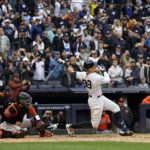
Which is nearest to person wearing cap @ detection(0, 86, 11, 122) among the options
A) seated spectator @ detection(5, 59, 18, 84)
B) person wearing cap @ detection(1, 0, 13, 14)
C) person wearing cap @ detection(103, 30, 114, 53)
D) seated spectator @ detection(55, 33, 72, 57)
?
seated spectator @ detection(5, 59, 18, 84)

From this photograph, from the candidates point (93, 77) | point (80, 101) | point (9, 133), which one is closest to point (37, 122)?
point (9, 133)

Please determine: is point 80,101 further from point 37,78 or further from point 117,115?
point 117,115

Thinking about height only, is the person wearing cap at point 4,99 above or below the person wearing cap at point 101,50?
below

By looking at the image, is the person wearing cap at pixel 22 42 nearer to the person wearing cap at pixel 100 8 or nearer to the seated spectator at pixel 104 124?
the person wearing cap at pixel 100 8

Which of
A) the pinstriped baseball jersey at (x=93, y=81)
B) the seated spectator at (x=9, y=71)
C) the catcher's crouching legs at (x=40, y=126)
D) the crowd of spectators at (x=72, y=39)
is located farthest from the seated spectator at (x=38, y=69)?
the pinstriped baseball jersey at (x=93, y=81)

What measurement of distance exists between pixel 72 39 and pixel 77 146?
30.3 feet

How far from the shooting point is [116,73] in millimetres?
15820

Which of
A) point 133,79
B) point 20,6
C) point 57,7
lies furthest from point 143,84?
point 20,6

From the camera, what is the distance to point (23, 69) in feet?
49.8

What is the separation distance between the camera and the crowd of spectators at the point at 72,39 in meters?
15.6

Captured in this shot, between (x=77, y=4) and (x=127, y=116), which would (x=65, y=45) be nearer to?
(x=77, y=4)

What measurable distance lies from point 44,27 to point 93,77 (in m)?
7.55

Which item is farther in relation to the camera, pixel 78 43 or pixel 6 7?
pixel 6 7

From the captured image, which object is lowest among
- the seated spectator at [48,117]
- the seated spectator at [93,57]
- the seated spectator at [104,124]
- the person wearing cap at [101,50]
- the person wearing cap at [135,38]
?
the seated spectator at [104,124]
